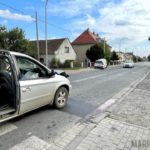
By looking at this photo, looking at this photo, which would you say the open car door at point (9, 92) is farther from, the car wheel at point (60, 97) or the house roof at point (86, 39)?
the house roof at point (86, 39)

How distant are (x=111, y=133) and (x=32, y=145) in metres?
1.72

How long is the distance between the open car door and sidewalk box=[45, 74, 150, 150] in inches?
51.0

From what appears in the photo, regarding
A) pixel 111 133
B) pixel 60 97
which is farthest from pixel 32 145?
pixel 60 97

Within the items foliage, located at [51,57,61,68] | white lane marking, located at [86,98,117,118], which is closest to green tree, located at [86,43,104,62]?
foliage, located at [51,57,61,68]

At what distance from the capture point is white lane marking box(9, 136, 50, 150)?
3836 mm

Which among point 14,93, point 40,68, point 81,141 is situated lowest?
point 81,141

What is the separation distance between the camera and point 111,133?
459 cm

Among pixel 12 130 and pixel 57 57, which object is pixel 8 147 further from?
pixel 57 57

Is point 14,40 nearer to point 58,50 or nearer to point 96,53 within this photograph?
point 58,50

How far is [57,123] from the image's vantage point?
5246 millimetres

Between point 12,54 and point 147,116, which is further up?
point 12,54

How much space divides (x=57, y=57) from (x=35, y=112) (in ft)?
112

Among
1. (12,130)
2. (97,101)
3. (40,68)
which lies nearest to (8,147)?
(12,130)

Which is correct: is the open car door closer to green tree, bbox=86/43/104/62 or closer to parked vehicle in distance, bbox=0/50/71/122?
parked vehicle in distance, bbox=0/50/71/122
